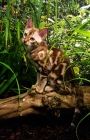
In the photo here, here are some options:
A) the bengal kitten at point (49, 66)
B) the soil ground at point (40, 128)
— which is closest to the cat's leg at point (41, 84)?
the bengal kitten at point (49, 66)

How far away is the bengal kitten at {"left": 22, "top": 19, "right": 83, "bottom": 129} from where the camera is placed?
5.27ft

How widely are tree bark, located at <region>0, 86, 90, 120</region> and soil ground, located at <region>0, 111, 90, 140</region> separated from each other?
64 mm

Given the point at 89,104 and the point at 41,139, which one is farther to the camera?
the point at 89,104

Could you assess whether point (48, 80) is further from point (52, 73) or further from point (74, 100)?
point (74, 100)

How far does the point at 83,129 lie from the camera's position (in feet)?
5.37

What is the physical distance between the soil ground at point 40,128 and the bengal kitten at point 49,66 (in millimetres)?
173

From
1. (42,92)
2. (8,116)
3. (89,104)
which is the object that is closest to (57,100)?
(42,92)

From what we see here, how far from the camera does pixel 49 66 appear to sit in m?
1.62

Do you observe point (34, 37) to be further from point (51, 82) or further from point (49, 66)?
point (51, 82)

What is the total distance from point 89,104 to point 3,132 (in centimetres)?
58

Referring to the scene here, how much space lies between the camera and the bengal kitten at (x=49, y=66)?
5.27 feet

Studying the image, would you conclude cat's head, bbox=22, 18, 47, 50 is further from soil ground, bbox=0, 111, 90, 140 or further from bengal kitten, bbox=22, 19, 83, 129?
soil ground, bbox=0, 111, 90, 140

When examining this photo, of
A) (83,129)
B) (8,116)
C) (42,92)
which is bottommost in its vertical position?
(83,129)

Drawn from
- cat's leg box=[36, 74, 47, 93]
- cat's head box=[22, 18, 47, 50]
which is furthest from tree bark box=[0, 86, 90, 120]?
cat's head box=[22, 18, 47, 50]
